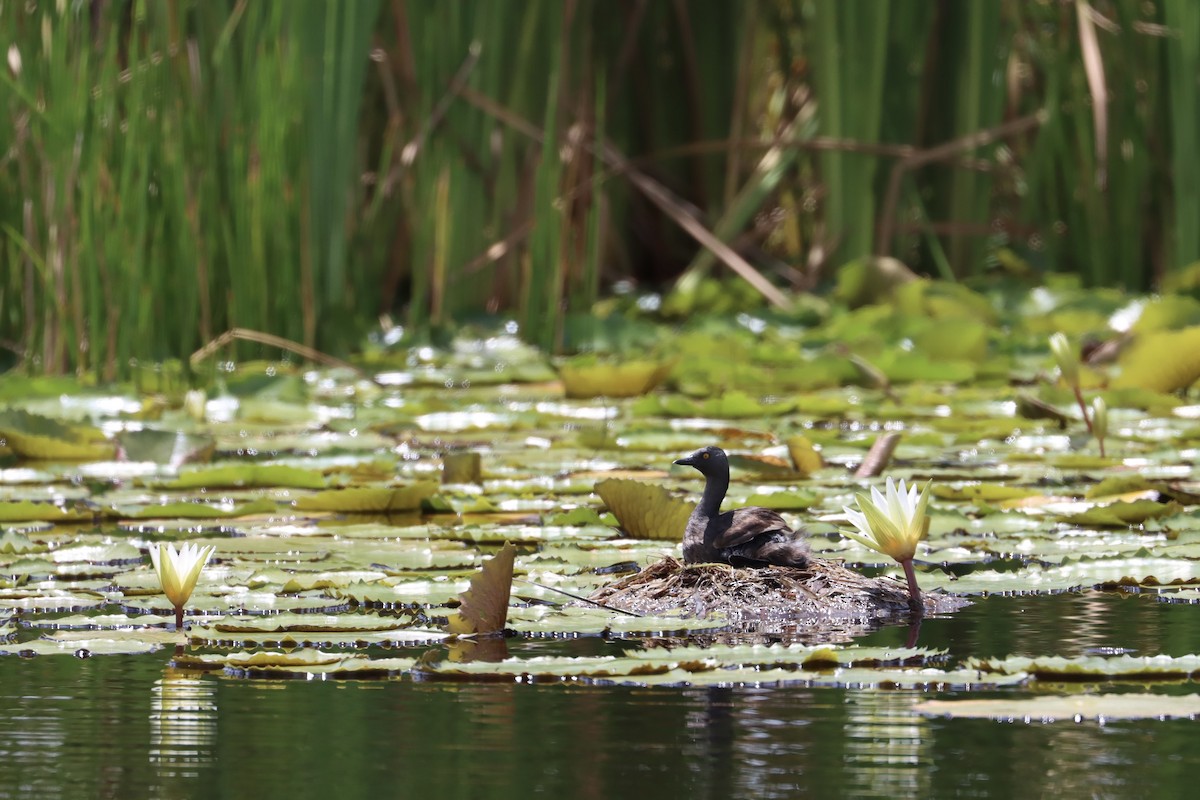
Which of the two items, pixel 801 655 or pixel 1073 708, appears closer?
pixel 1073 708

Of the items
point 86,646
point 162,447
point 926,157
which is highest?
point 926,157

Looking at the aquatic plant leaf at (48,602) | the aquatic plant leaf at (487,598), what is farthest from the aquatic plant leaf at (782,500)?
the aquatic plant leaf at (48,602)

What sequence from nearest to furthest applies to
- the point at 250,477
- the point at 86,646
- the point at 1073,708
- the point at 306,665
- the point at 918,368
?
1. the point at 1073,708
2. the point at 306,665
3. the point at 86,646
4. the point at 250,477
5. the point at 918,368

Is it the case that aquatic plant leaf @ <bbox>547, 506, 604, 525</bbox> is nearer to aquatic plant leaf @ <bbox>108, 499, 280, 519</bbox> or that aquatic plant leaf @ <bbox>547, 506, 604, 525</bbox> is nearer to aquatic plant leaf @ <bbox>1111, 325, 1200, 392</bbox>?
aquatic plant leaf @ <bbox>108, 499, 280, 519</bbox>

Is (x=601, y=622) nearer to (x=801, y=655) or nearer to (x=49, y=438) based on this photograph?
(x=801, y=655)

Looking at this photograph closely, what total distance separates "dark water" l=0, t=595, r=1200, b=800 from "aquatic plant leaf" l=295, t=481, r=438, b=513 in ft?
4.30

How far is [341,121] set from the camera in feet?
21.9

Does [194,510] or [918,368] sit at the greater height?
[918,368]

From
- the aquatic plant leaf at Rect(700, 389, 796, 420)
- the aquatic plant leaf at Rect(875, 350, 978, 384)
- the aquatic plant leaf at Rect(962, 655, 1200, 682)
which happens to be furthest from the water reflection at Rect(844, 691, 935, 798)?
the aquatic plant leaf at Rect(875, 350, 978, 384)

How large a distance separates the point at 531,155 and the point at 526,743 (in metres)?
5.97

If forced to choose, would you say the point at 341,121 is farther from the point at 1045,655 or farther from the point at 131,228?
the point at 1045,655

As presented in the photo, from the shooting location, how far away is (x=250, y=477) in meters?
3.92

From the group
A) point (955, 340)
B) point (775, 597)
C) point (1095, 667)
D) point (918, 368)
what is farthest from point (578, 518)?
point (955, 340)

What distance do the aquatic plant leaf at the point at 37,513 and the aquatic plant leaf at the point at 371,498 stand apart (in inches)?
15.8
